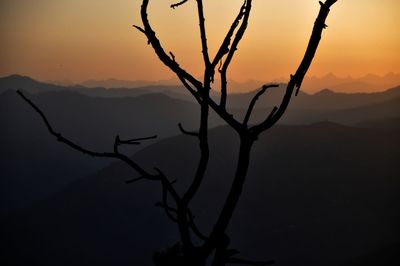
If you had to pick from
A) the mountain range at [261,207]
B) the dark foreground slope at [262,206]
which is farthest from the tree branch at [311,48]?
the dark foreground slope at [262,206]

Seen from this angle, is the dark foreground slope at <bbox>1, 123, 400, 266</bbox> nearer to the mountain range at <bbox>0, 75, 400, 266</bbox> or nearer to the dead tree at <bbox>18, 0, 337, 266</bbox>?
the mountain range at <bbox>0, 75, 400, 266</bbox>

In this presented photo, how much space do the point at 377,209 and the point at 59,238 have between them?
292ft

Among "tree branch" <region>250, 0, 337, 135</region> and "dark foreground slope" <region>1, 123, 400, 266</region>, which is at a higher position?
"tree branch" <region>250, 0, 337, 135</region>

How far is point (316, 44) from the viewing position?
162 cm

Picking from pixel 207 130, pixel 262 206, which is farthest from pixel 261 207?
pixel 207 130

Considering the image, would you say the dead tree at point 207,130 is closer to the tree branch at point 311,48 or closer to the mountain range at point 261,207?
the tree branch at point 311,48

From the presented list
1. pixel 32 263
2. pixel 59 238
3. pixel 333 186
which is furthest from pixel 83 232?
pixel 333 186

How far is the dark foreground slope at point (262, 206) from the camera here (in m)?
106

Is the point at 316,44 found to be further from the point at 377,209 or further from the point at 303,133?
the point at 303,133

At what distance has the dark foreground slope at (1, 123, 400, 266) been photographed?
349 feet

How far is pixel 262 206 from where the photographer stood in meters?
120

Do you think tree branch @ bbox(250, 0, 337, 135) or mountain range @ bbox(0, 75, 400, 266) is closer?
tree branch @ bbox(250, 0, 337, 135)

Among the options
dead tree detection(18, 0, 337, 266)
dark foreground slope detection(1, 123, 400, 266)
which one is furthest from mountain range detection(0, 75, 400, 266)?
dead tree detection(18, 0, 337, 266)

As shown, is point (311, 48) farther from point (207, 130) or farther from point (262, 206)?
point (262, 206)
